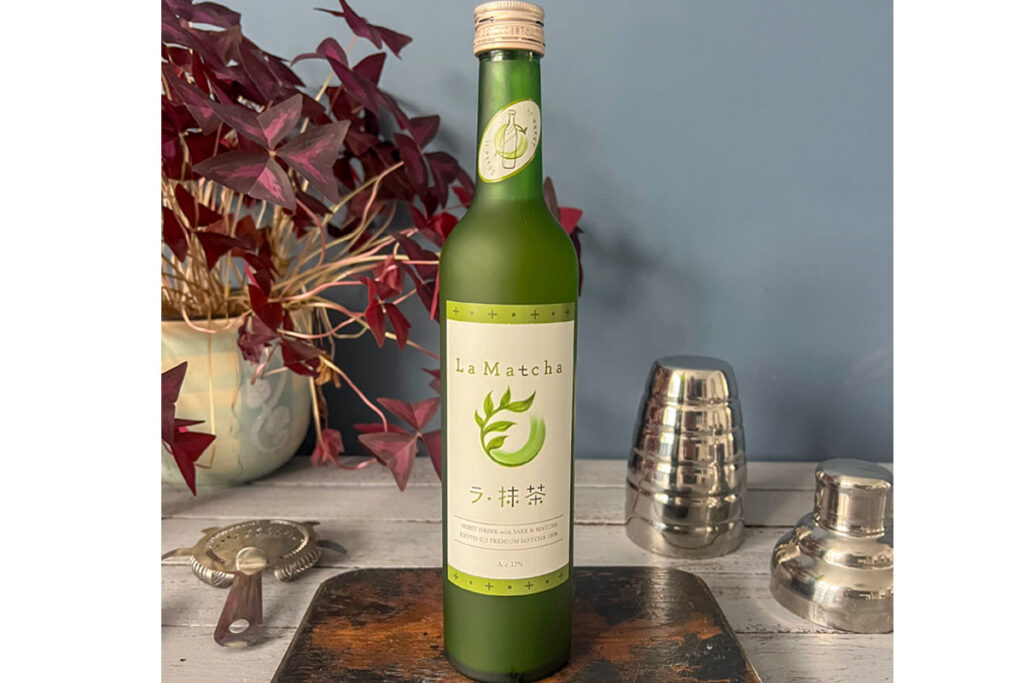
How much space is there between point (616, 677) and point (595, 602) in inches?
4.2

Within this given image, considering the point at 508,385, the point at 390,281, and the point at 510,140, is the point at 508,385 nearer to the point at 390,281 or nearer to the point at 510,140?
the point at 510,140

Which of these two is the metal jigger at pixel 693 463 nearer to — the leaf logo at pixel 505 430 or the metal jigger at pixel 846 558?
the metal jigger at pixel 846 558

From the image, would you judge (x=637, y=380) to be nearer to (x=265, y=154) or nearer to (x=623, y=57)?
(x=623, y=57)

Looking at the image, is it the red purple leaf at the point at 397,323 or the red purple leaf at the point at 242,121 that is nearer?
the red purple leaf at the point at 242,121

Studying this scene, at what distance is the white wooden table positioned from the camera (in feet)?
1.90

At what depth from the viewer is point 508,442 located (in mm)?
496

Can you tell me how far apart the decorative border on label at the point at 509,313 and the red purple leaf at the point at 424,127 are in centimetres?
44

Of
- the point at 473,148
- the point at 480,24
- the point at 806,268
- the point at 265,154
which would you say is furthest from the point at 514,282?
the point at 806,268

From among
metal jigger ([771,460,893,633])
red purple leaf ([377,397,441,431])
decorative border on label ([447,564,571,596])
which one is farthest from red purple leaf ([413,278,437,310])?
metal jigger ([771,460,893,633])

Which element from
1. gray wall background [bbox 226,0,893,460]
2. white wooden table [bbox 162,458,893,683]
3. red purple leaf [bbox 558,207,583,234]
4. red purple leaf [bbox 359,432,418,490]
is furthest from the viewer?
gray wall background [bbox 226,0,893,460]

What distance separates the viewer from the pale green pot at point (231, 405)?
810 mm

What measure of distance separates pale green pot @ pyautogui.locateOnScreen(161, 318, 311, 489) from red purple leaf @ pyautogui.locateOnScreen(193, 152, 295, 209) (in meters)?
0.25

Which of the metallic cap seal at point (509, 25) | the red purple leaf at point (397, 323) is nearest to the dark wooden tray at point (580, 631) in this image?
the red purple leaf at point (397, 323)

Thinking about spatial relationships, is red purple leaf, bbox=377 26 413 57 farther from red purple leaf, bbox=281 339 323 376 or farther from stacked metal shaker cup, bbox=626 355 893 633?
stacked metal shaker cup, bbox=626 355 893 633
